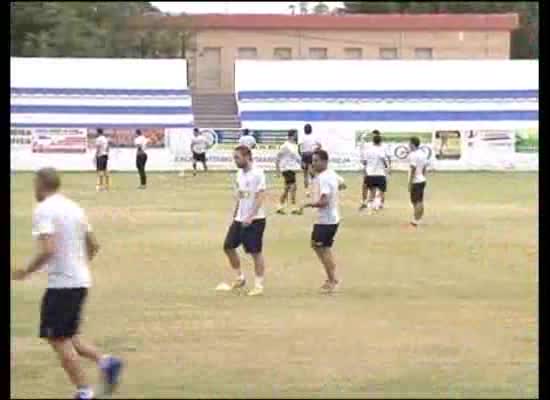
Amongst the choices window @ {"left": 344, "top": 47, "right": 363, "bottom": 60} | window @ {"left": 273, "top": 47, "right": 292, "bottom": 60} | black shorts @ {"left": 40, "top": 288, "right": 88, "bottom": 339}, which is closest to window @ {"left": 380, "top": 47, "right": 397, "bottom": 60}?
window @ {"left": 344, "top": 47, "right": 363, "bottom": 60}

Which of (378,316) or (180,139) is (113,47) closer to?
(180,139)

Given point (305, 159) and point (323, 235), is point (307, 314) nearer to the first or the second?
point (323, 235)

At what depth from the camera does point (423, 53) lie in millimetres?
69688

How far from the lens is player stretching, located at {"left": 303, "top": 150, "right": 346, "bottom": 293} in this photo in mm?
14742

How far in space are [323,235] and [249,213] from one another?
3.32ft

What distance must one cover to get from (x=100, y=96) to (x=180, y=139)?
6.23 meters

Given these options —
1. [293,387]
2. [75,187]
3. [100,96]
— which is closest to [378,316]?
[293,387]

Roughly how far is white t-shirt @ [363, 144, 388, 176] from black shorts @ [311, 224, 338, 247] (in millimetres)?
11031

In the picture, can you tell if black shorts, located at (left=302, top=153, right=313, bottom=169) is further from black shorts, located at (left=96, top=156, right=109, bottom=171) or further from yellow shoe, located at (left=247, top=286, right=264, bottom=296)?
yellow shoe, located at (left=247, top=286, right=264, bottom=296)

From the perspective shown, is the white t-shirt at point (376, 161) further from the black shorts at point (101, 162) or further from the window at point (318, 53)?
the window at point (318, 53)

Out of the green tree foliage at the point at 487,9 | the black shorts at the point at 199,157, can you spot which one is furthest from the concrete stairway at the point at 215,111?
the green tree foliage at the point at 487,9

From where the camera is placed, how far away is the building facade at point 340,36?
6662 centimetres

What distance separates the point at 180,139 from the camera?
4612cm
